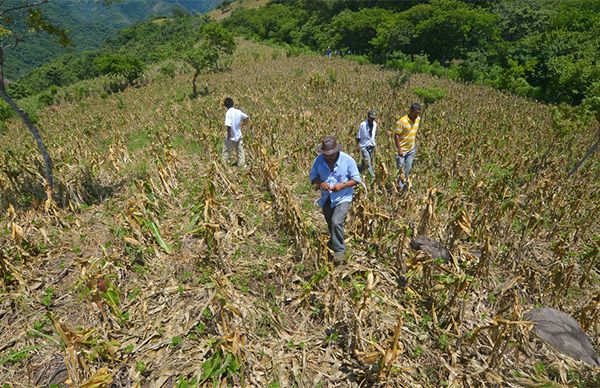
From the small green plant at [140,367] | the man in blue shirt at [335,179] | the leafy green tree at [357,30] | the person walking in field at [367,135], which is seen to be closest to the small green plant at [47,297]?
the small green plant at [140,367]

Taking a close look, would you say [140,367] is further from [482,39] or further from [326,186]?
[482,39]

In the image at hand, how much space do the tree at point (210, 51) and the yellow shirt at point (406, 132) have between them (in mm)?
14449

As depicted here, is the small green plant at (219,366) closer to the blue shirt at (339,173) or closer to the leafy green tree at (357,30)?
the blue shirt at (339,173)

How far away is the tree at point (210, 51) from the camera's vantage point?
59.0 ft

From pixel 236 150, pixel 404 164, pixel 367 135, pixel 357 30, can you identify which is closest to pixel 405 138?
pixel 404 164

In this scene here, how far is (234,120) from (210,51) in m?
12.5

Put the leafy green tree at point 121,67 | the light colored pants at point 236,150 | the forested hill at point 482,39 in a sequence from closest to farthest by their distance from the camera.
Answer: the light colored pants at point 236,150 → the forested hill at point 482,39 → the leafy green tree at point 121,67

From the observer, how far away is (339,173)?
4703 millimetres

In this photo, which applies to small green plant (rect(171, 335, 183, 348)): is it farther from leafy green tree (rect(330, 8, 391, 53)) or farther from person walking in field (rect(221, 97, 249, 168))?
leafy green tree (rect(330, 8, 391, 53))

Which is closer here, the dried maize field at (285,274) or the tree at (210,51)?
the dried maize field at (285,274)

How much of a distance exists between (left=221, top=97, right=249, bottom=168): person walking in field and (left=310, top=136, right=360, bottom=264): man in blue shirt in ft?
12.6

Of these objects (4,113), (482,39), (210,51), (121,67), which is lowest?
(4,113)

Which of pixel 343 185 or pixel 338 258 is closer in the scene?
pixel 343 185

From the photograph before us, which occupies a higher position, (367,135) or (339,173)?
(339,173)
